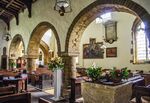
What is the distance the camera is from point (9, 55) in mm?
14055

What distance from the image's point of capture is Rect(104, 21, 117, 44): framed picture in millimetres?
11867

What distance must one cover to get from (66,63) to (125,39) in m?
5.73

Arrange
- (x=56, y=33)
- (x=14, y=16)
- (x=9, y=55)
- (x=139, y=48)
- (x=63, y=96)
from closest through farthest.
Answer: (x=63, y=96)
(x=56, y=33)
(x=139, y=48)
(x=14, y=16)
(x=9, y=55)

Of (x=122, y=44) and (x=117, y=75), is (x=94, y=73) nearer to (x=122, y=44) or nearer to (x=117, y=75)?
(x=117, y=75)

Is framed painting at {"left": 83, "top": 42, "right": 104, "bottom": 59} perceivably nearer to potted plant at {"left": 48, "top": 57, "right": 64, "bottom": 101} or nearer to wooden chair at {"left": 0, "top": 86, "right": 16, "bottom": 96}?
potted plant at {"left": 48, "top": 57, "right": 64, "bottom": 101}

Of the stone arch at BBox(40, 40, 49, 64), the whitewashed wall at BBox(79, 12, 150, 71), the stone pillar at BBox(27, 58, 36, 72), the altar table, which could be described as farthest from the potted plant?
the stone arch at BBox(40, 40, 49, 64)

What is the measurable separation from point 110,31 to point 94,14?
245 inches

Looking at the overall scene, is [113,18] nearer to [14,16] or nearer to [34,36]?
[34,36]

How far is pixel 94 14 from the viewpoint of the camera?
20.1 feet

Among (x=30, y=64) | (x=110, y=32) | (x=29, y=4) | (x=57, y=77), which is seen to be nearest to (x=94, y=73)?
(x=57, y=77)

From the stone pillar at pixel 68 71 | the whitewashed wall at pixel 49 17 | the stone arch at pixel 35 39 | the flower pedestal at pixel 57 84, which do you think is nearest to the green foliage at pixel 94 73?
the whitewashed wall at pixel 49 17

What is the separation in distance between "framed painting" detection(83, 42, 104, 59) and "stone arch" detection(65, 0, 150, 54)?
6028mm

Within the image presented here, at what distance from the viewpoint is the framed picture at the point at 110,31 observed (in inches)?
467

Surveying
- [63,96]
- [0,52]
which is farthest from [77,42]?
[0,52]
